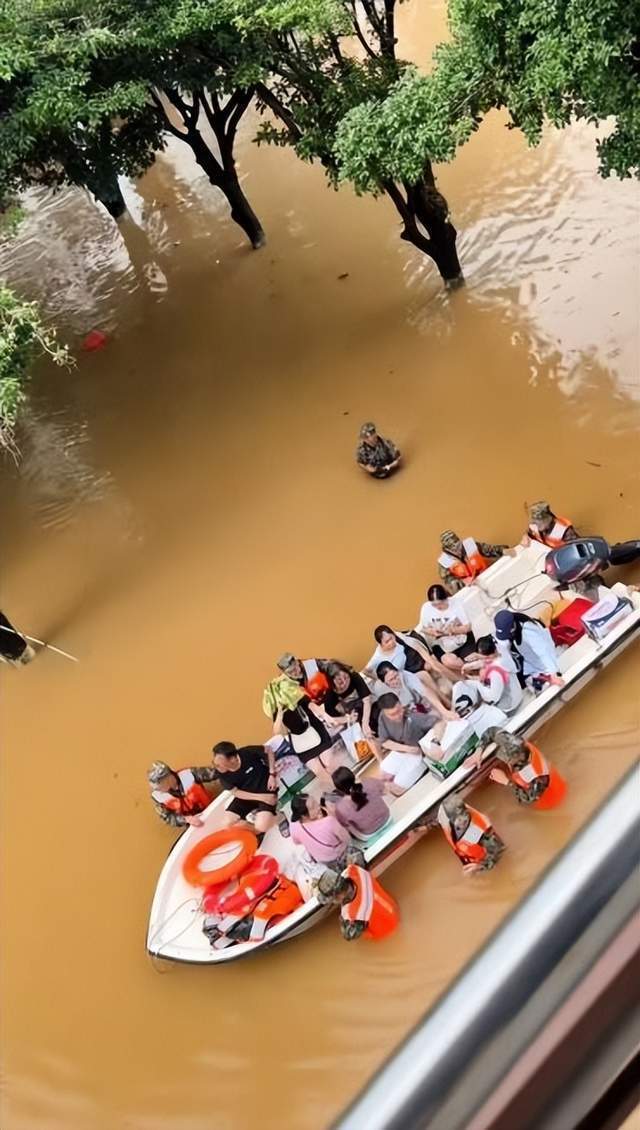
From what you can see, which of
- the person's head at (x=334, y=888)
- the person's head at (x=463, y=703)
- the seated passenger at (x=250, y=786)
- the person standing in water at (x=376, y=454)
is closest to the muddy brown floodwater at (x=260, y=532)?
the person standing in water at (x=376, y=454)

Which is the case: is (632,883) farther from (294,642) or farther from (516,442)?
(516,442)

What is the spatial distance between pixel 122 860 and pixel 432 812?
2031 millimetres

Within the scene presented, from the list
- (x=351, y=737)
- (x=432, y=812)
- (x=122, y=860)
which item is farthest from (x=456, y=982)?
(x=122, y=860)

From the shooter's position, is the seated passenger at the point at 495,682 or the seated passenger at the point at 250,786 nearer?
the seated passenger at the point at 495,682

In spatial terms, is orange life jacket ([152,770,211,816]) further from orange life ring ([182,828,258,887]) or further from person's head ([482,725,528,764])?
person's head ([482,725,528,764])

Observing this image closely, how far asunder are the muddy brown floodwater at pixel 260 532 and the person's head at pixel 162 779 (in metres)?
0.44

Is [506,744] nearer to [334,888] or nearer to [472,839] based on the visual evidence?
[472,839]

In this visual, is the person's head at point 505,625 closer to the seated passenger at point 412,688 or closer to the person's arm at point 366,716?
the seated passenger at point 412,688

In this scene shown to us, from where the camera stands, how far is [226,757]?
5113 millimetres

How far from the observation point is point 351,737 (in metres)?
5.41

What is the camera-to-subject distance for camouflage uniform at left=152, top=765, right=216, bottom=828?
541cm

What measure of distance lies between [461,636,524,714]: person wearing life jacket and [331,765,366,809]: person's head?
2.79ft

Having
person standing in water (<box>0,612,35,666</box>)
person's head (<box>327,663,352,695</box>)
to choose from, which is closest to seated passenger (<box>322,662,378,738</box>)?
person's head (<box>327,663,352,695</box>)

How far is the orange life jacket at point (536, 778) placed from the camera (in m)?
4.72
